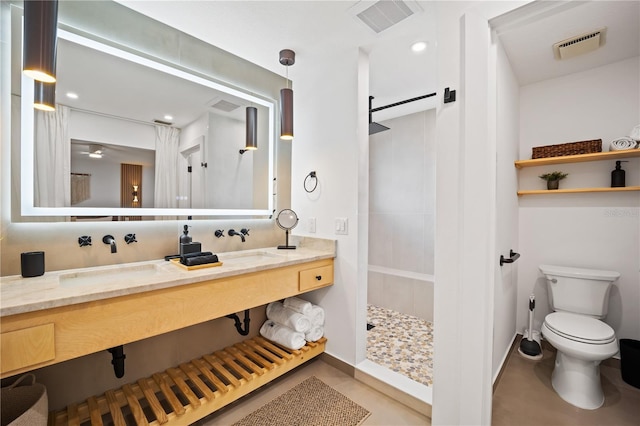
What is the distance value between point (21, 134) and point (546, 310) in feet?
12.8

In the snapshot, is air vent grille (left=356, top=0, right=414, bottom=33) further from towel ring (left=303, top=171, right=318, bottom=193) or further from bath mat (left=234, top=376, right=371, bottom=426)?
bath mat (left=234, top=376, right=371, bottom=426)

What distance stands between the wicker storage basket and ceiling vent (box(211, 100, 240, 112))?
2.61 metres

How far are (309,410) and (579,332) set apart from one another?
70.5 inches

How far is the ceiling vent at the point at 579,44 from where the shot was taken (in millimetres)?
1846

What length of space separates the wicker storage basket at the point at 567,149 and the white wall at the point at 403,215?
101 cm

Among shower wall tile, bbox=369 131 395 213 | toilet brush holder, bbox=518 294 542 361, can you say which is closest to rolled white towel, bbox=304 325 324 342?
toilet brush holder, bbox=518 294 542 361

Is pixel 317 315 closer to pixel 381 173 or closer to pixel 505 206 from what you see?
pixel 505 206

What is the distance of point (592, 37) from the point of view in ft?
6.10

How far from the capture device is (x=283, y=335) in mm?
2070

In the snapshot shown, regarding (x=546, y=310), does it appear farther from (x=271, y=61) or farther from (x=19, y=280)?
(x=19, y=280)

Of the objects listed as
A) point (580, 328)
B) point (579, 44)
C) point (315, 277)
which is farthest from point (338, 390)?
point (579, 44)

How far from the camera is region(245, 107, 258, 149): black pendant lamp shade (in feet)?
7.45

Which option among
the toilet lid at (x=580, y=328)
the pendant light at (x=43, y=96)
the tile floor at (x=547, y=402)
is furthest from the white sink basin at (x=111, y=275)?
the toilet lid at (x=580, y=328)

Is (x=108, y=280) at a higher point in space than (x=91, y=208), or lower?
lower
